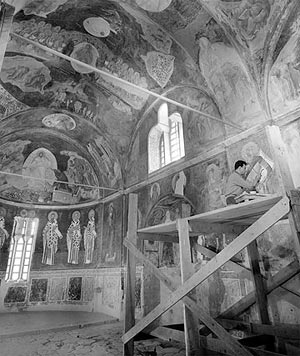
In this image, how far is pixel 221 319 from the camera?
18.9 ft

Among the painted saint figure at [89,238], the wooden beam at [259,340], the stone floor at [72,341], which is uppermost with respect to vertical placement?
the painted saint figure at [89,238]

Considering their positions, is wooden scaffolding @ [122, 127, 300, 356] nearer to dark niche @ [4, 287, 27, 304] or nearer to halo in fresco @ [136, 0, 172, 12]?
halo in fresco @ [136, 0, 172, 12]

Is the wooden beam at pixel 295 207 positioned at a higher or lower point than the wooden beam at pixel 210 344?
higher

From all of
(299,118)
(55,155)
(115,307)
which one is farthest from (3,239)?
(299,118)

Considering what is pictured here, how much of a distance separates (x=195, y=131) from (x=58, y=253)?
1019 cm

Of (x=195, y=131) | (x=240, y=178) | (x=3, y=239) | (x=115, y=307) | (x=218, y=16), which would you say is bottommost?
(x=115, y=307)

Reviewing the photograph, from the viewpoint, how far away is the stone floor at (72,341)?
6141mm

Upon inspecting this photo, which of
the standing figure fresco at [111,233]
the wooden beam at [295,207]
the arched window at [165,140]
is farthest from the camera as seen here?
the standing figure fresco at [111,233]

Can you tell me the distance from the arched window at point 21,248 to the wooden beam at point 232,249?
11332 mm

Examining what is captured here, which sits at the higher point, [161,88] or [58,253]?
[161,88]

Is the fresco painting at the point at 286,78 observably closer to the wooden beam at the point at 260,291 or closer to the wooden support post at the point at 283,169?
the wooden support post at the point at 283,169

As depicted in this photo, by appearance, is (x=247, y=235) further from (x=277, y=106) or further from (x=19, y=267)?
(x=19, y=267)

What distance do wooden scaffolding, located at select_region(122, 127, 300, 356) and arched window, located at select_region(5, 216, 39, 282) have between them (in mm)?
10477

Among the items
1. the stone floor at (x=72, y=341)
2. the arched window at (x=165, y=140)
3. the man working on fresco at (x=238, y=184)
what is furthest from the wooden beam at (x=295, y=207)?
the arched window at (x=165, y=140)
